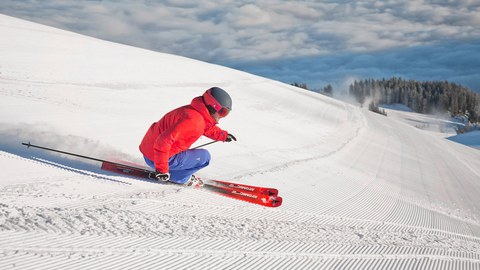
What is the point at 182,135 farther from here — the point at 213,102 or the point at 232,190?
the point at 232,190

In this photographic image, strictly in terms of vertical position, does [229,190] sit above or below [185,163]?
below

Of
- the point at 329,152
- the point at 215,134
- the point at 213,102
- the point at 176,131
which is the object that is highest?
the point at 213,102

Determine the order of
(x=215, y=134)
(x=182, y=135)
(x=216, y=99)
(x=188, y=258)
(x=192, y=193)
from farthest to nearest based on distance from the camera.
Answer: (x=215, y=134)
(x=192, y=193)
(x=216, y=99)
(x=182, y=135)
(x=188, y=258)

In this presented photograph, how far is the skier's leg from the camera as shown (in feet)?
20.4

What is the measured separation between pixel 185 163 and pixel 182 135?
2.55 ft

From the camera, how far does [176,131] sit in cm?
554

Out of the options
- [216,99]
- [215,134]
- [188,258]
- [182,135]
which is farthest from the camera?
[215,134]

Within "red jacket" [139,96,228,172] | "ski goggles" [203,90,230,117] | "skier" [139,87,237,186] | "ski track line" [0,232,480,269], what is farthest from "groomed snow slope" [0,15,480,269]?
"ski goggles" [203,90,230,117]

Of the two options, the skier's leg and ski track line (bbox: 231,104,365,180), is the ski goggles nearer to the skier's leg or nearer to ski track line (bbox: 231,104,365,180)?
the skier's leg

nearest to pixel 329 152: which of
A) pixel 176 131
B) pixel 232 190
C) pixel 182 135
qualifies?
pixel 232 190

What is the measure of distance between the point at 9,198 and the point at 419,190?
10837 mm

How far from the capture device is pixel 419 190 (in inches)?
471

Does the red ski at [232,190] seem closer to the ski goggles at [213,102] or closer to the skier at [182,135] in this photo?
the skier at [182,135]

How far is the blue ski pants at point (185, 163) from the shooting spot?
622 cm
